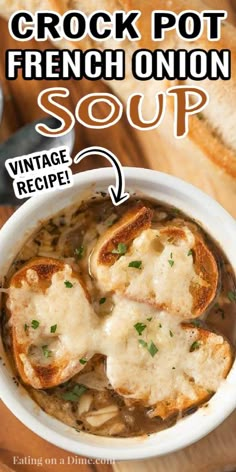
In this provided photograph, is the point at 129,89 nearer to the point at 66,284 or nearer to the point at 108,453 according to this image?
the point at 66,284

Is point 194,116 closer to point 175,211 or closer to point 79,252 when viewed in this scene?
point 175,211

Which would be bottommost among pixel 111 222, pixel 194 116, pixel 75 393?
pixel 75 393

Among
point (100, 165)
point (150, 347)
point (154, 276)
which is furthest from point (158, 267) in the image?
point (100, 165)

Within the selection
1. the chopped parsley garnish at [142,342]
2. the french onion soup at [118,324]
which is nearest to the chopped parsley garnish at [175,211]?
the french onion soup at [118,324]

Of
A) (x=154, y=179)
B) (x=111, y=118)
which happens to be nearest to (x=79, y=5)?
(x=111, y=118)

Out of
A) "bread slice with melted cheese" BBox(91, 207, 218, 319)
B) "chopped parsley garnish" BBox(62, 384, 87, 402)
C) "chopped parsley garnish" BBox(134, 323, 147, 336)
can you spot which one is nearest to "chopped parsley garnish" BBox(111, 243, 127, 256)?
"bread slice with melted cheese" BBox(91, 207, 218, 319)

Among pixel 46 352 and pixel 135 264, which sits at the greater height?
pixel 135 264

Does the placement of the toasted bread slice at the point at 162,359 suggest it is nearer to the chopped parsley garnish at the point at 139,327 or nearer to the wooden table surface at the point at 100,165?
the chopped parsley garnish at the point at 139,327

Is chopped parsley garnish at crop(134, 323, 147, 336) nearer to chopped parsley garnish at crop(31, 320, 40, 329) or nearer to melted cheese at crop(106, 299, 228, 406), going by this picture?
melted cheese at crop(106, 299, 228, 406)
